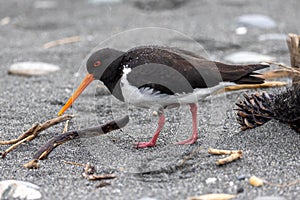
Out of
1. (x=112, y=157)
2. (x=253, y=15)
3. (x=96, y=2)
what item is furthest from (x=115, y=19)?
(x=112, y=157)

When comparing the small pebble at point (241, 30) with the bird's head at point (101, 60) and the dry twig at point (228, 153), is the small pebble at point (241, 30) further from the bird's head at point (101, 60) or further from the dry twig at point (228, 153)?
the dry twig at point (228, 153)

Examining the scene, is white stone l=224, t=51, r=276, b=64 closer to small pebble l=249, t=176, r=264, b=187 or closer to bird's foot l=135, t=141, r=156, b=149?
bird's foot l=135, t=141, r=156, b=149

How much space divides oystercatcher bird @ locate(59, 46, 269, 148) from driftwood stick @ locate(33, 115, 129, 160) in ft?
0.76

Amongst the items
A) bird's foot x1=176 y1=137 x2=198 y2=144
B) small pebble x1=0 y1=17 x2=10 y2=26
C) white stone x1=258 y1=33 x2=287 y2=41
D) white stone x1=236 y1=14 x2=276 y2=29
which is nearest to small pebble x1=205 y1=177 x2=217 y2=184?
bird's foot x1=176 y1=137 x2=198 y2=144

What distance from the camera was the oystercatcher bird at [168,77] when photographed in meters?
3.92

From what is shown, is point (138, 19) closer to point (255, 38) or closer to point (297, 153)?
point (255, 38)

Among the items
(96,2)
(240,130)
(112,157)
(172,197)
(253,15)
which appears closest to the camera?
(172,197)

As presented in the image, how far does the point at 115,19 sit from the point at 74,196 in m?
5.39

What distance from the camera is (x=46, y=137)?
14.0ft

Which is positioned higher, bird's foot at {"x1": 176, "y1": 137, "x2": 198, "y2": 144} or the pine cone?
the pine cone

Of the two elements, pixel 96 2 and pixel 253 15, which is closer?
pixel 253 15

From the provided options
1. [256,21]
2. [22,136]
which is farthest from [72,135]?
[256,21]

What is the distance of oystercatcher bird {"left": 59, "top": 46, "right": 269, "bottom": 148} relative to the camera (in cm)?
392

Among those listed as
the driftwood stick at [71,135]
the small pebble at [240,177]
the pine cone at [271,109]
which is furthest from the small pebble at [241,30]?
the small pebble at [240,177]
